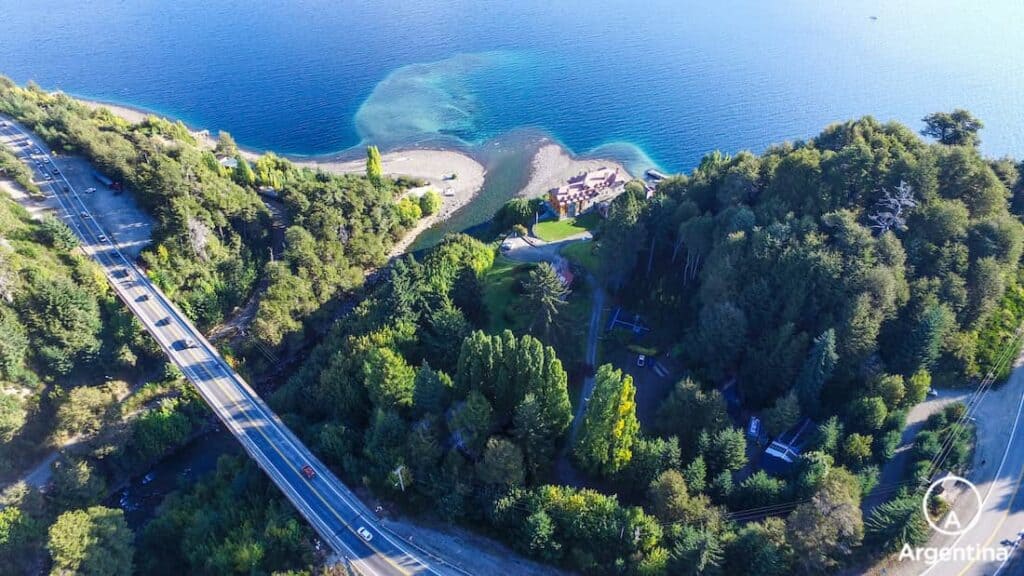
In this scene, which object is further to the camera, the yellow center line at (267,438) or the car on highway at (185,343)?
the car on highway at (185,343)

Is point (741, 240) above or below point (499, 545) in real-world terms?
above

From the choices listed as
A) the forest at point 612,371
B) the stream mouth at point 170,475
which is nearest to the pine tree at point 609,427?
the forest at point 612,371

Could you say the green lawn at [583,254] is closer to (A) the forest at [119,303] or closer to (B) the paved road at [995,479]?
(A) the forest at [119,303]

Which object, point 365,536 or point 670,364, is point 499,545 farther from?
point 670,364

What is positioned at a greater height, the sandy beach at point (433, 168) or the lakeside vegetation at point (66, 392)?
the sandy beach at point (433, 168)

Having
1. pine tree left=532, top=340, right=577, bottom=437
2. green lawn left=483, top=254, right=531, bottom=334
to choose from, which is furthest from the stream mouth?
pine tree left=532, top=340, right=577, bottom=437

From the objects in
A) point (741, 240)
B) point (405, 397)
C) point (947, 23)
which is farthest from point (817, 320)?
point (947, 23)
